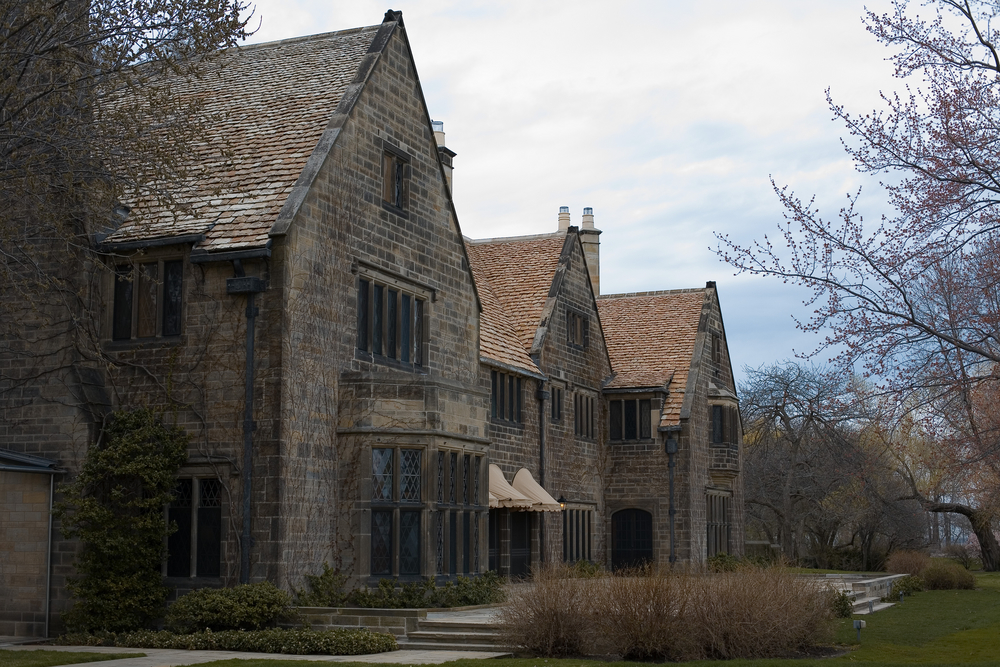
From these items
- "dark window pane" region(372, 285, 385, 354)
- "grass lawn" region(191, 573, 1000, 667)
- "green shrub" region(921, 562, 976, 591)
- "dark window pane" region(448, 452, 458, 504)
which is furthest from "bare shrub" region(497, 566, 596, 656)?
"green shrub" region(921, 562, 976, 591)

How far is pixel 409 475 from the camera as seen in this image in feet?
71.1

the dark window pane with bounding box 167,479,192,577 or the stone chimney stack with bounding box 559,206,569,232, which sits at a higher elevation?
the stone chimney stack with bounding box 559,206,569,232

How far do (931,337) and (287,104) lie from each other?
13.9 metres

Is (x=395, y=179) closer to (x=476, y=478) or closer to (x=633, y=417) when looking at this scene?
(x=476, y=478)

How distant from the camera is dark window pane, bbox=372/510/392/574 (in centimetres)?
2123

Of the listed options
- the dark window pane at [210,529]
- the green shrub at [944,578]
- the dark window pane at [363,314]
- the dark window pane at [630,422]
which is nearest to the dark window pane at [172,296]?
the dark window pane at [210,529]

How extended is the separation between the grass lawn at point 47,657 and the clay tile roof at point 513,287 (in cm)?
1496

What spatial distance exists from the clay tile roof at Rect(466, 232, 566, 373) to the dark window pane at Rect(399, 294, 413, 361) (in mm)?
6030

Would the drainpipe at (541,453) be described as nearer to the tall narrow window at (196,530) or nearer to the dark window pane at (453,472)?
the dark window pane at (453,472)

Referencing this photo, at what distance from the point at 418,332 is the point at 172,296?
5666mm

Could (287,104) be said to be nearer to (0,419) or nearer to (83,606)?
(0,419)

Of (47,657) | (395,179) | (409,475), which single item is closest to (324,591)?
(409,475)

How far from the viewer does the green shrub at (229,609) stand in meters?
18.8

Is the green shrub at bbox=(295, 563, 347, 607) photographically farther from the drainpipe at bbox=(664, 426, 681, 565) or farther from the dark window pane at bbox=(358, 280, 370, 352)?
the drainpipe at bbox=(664, 426, 681, 565)
